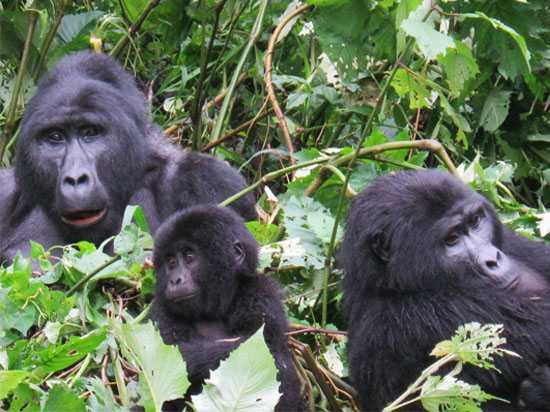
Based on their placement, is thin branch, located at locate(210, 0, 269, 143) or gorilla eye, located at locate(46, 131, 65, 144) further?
thin branch, located at locate(210, 0, 269, 143)

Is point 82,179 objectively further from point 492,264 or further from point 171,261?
point 492,264

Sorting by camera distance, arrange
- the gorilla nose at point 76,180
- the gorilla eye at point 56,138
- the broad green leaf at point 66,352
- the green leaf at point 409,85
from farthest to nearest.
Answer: the gorilla eye at point 56,138, the gorilla nose at point 76,180, the green leaf at point 409,85, the broad green leaf at point 66,352

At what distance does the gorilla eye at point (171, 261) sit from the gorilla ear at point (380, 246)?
71 cm

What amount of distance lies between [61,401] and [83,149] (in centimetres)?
228

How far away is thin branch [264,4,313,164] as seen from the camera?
5.86m

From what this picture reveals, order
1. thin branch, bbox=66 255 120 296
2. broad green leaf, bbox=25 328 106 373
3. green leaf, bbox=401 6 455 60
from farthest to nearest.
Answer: thin branch, bbox=66 255 120 296 < green leaf, bbox=401 6 455 60 < broad green leaf, bbox=25 328 106 373

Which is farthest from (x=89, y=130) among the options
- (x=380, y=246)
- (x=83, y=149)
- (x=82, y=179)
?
(x=380, y=246)

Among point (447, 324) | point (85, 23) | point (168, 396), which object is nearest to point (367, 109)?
point (85, 23)

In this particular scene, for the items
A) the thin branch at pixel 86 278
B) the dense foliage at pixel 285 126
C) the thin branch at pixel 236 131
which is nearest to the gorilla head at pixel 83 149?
the dense foliage at pixel 285 126

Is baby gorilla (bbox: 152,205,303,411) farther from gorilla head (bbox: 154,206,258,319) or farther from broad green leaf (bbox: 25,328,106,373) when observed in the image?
broad green leaf (bbox: 25,328,106,373)

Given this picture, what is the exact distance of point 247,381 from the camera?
10.2ft

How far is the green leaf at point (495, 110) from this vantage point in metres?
6.11

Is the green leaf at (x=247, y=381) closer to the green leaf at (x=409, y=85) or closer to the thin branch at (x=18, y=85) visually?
the green leaf at (x=409, y=85)

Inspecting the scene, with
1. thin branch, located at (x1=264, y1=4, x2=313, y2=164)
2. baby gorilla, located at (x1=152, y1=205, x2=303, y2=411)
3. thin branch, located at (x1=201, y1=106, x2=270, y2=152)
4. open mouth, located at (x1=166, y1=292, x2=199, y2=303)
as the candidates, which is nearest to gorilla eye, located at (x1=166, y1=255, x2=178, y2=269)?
baby gorilla, located at (x1=152, y1=205, x2=303, y2=411)
